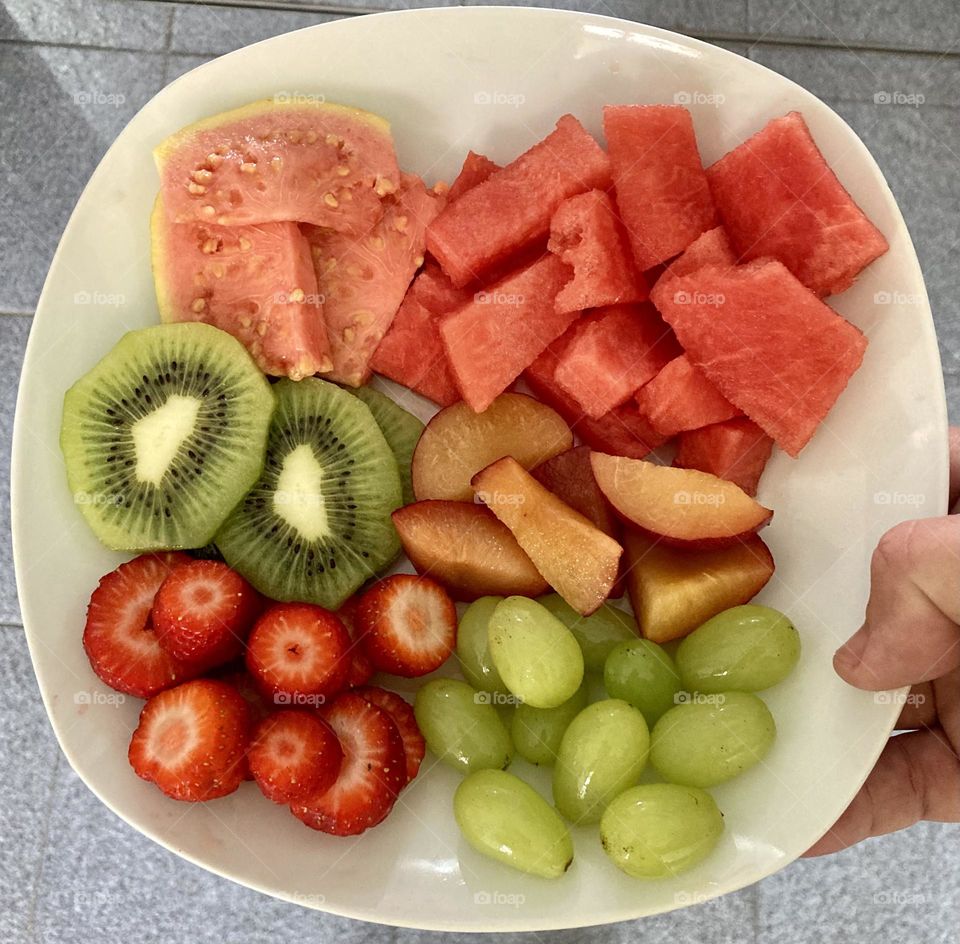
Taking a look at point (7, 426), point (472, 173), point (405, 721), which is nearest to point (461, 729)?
point (405, 721)

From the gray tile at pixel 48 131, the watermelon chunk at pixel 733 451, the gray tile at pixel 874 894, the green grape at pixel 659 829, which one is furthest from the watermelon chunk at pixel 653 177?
the gray tile at pixel 874 894

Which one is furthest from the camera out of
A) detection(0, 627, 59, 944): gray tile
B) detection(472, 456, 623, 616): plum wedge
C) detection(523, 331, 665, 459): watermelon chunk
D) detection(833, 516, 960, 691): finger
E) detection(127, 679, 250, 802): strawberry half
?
detection(0, 627, 59, 944): gray tile

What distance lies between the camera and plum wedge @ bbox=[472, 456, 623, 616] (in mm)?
1243

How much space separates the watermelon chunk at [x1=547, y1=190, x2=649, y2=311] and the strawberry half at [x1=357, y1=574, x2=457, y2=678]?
42cm

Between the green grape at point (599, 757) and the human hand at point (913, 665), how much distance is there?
268 mm

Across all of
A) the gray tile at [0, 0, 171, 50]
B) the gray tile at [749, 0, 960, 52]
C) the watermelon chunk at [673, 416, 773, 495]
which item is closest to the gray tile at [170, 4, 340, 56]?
the gray tile at [0, 0, 171, 50]

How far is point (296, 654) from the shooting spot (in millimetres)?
1180

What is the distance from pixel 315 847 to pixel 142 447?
56 cm

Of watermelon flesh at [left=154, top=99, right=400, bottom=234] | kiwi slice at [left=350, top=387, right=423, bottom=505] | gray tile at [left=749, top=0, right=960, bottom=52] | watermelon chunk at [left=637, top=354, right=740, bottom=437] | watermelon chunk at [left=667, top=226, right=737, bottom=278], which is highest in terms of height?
gray tile at [left=749, top=0, right=960, bottom=52]

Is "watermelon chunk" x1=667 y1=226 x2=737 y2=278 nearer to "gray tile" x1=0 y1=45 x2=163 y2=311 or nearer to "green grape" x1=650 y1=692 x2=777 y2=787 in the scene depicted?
"green grape" x1=650 y1=692 x2=777 y2=787

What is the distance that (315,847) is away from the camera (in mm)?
1228

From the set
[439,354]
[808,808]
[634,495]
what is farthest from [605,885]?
[439,354]

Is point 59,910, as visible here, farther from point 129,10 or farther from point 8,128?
point 129,10

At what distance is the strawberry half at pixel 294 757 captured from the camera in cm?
112
